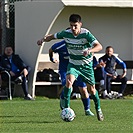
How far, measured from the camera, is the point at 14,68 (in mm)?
19109

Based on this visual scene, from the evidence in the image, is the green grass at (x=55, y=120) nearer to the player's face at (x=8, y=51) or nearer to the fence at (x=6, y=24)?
the player's face at (x=8, y=51)

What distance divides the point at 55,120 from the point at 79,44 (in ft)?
4.72

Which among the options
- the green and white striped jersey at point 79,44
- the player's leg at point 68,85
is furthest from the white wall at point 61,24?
the player's leg at point 68,85

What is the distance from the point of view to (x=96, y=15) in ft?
70.0

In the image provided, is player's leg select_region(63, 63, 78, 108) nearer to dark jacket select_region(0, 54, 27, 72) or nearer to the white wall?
dark jacket select_region(0, 54, 27, 72)

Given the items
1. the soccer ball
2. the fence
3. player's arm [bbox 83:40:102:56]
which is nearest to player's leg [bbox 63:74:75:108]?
the soccer ball

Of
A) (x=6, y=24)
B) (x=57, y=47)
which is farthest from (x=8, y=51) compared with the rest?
(x=57, y=47)

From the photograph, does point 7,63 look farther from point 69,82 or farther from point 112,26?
point 69,82

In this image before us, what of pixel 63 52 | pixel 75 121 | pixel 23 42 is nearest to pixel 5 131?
pixel 75 121

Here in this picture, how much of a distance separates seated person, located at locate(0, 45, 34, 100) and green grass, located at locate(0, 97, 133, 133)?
2.69 meters

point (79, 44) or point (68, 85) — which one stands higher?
point (79, 44)

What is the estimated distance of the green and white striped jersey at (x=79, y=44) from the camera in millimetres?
12000

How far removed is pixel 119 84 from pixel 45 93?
7.65 ft

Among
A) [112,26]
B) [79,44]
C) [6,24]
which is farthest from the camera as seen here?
[112,26]
